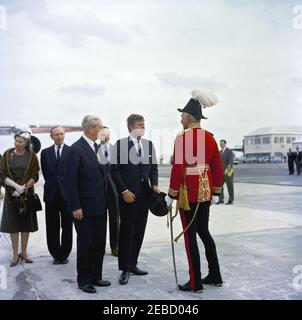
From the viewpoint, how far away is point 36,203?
5.12 metres

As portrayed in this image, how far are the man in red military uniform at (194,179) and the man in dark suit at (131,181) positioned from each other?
0.53m

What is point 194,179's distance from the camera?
393 centimetres

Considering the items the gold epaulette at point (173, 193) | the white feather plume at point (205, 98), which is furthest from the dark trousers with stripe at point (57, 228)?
the white feather plume at point (205, 98)

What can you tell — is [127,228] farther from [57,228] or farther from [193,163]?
[57,228]

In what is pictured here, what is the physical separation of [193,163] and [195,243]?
2.32ft

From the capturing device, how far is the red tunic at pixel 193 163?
3.89 m

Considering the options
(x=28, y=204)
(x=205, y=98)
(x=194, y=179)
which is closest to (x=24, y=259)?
(x=28, y=204)

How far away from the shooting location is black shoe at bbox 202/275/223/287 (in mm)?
4023

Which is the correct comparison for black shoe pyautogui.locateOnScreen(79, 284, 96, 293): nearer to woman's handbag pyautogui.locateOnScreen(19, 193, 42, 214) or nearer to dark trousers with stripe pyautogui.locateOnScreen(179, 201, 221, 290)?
dark trousers with stripe pyautogui.locateOnScreen(179, 201, 221, 290)

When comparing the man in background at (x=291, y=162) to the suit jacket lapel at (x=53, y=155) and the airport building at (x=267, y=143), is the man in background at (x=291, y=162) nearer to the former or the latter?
the suit jacket lapel at (x=53, y=155)

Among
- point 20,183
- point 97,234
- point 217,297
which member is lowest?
point 217,297

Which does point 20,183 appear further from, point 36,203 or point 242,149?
point 242,149
